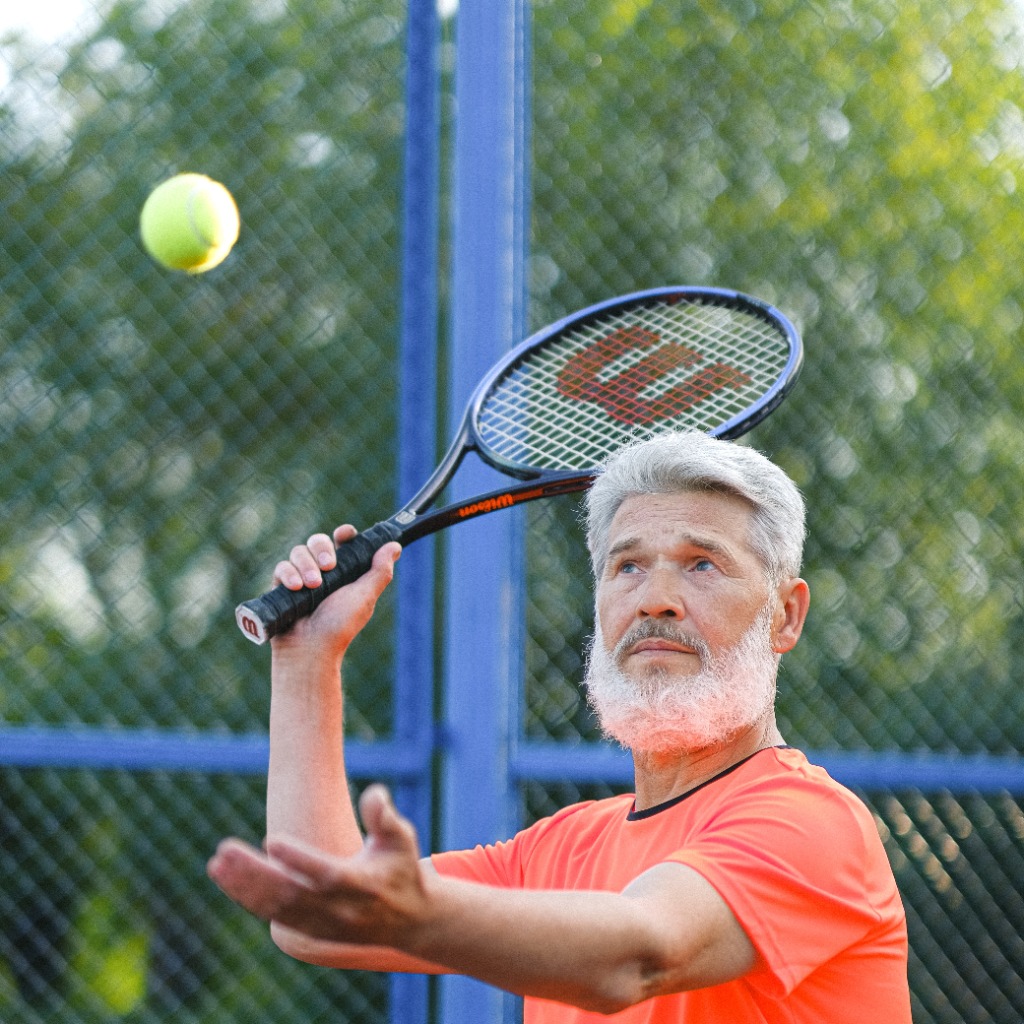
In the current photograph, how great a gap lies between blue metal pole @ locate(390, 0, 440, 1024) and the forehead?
1.33 m

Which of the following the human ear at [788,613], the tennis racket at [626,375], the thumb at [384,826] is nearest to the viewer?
the thumb at [384,826]

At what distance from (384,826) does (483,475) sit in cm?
226

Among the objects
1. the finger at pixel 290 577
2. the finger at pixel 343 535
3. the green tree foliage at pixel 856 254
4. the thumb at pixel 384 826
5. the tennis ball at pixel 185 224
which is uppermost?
the tennis ball at pixel 185 224

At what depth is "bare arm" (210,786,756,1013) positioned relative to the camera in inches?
37.4

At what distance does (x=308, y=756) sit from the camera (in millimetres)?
1806

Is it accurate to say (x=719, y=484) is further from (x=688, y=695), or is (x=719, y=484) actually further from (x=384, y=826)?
(x=384, y=826)

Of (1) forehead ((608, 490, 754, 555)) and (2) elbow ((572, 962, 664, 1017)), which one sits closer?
(2) elbow ((572, 962, 664, 1017))

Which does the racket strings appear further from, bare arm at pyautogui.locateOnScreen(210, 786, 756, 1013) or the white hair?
bare arm at pyautogui.locateOnScreen(210, 786, 756, 1013)

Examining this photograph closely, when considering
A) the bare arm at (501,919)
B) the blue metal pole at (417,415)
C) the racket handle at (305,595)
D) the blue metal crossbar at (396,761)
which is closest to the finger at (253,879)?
the bare arm at (501,919)

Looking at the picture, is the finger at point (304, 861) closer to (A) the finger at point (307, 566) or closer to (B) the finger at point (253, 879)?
(B) the finger at point (253, 879)

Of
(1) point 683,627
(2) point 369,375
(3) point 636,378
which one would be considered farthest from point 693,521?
(2) point 369,375

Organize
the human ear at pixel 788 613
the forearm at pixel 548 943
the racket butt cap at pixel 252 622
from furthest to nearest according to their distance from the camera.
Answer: the human ear at pixel 788 613 < the racket butt cap at pixel 252 622 < the forearm at pixel 548 943

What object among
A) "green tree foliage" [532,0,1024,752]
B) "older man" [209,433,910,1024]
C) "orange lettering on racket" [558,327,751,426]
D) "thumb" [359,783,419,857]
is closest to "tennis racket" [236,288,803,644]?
"orange lettering on racket" [558,327,751,426]

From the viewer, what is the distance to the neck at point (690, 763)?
5.94 ft
